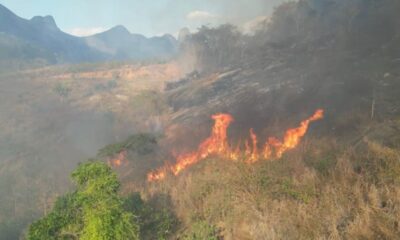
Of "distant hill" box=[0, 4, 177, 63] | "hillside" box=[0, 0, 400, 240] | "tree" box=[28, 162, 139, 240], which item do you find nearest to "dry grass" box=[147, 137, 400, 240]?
"hillside" box=[0, 0, 400, 240]

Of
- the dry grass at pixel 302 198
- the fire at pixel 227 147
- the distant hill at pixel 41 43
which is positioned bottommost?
the fire at pixel 227 147

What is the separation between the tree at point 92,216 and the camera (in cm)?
1762

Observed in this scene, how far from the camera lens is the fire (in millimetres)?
37656

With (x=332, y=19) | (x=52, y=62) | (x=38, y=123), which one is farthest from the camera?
(x=52, y=62)

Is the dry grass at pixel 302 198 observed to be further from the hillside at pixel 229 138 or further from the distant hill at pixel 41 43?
the distant hill at pixel 41 43

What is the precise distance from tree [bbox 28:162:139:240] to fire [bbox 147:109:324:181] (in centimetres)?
1842

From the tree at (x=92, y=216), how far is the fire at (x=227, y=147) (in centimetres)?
1842

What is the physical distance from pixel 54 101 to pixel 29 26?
9887cm

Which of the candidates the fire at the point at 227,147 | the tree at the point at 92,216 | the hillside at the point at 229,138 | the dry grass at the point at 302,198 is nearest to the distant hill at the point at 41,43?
the hillside at the point at 229,138

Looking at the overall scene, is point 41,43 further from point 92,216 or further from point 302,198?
point 302,198

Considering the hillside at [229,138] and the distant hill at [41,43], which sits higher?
the distant hill at [41,43]

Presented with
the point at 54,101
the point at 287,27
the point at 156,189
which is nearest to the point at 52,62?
the point at 54,101

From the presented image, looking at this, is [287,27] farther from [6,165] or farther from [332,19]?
[6,165]

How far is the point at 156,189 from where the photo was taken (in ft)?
101
